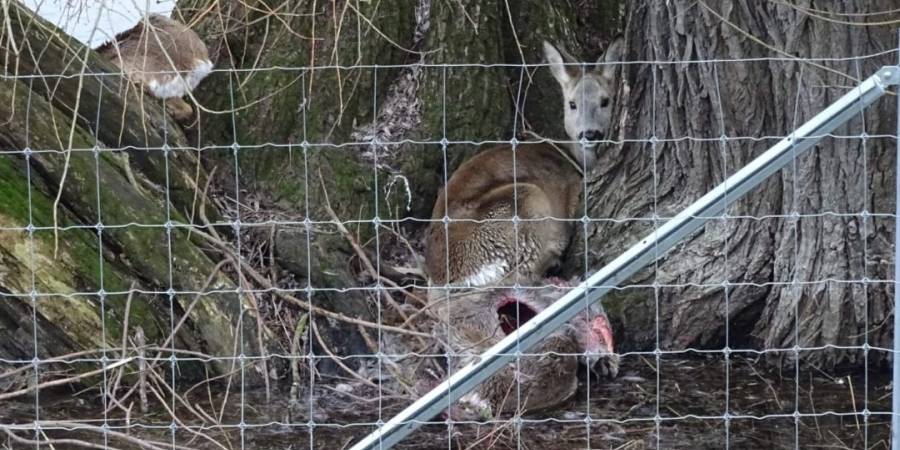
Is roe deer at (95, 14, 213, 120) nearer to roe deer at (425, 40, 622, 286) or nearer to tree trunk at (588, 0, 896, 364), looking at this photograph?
roe deer at (425, 40, 622, 286)

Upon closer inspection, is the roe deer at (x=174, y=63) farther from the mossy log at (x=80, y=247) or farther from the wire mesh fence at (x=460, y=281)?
the mossy log at (x=80, y=247)

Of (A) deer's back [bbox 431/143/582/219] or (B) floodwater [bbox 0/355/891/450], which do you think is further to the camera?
(A) deer's back [bbox 431/143/582/219]

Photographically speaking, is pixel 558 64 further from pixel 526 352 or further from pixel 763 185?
A: pixel 526 352

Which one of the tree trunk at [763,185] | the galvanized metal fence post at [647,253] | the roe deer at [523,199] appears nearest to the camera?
the galvanized metal fence post at [647,253]

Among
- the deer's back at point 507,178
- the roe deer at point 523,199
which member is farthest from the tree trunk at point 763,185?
the deer's back at point 507,178

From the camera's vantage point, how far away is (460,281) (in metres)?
6.89

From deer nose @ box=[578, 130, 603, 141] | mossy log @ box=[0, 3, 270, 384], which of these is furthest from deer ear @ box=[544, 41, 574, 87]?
mossy log @ box=[0, 3, 270, 384]

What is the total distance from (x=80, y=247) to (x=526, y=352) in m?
2.01

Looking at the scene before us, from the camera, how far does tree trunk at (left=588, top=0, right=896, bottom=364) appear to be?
5.51 meters

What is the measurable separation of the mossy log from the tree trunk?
198cm

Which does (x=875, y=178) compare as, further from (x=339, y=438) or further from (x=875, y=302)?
(x=339, y=438)

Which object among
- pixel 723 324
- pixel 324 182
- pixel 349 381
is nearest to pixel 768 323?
pixel 723 324

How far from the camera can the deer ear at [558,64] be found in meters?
7.46

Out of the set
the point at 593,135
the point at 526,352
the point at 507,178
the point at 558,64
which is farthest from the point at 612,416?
the point at 558,64
